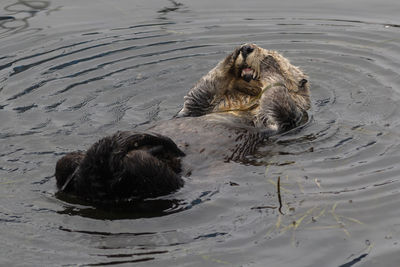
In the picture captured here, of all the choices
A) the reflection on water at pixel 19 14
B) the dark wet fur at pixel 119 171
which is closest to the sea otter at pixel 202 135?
the dark wet fur at pixel 119 171

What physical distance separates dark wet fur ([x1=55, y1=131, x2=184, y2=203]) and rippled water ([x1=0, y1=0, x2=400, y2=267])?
0.43 feet

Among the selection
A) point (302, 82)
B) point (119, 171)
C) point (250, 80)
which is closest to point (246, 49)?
point (250, 80)

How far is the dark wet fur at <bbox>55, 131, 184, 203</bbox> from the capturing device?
15.1 ft

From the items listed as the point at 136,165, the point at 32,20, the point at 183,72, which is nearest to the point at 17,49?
the point at 32,20

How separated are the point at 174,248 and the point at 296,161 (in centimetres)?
175

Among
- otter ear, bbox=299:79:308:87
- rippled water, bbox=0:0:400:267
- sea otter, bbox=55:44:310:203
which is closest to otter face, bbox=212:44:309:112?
sea otter, bbox=55:44:310:203

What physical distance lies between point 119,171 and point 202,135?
117cm

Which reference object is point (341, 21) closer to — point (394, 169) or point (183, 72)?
point (183, 72)

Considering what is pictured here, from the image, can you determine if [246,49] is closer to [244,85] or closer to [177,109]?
[244,85]

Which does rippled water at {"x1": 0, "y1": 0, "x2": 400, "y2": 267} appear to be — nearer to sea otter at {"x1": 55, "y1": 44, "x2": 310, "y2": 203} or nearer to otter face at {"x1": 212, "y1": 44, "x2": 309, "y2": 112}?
sea otter at {"x1": 55, "y1": 44, "x2": 310, "y2": 203}

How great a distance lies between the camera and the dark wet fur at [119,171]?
461 cm

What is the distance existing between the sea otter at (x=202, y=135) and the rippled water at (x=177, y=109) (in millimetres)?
141

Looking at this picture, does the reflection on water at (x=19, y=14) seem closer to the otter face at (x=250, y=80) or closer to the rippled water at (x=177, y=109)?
the rippled water at (x=177, y=109)

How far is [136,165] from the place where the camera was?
4656 mm
